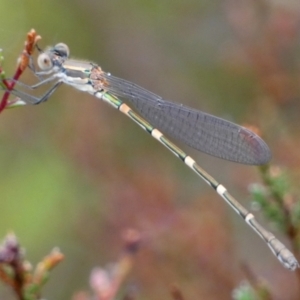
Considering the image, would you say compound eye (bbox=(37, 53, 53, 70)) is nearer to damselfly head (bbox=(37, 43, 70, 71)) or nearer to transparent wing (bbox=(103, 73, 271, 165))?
damselfly head (bbox=(37, 43, 70, 71))

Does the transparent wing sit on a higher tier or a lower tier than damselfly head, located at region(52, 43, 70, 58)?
higher

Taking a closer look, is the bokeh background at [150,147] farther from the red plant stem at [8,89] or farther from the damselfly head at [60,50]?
the red plant stem at [8,89]

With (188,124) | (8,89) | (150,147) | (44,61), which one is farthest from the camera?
(150,147)

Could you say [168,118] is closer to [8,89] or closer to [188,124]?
[188,124]

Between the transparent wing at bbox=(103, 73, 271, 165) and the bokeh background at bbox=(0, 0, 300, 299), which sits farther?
the bokeh background at bbox=(0, 0, 300, 299)

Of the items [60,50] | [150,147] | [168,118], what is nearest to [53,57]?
[60,50]

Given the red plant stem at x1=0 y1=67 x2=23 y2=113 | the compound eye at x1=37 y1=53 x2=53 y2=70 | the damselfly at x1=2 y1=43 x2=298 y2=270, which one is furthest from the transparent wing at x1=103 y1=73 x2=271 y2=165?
the red plant stem at x1=0 y1=67 x2=23 y2=113

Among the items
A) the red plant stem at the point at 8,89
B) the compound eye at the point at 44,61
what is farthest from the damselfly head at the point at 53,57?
the red plant stem at the point at 8,89
